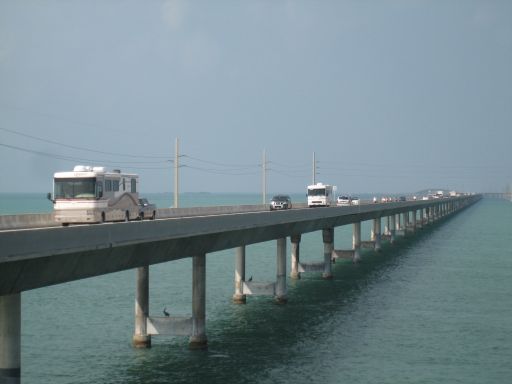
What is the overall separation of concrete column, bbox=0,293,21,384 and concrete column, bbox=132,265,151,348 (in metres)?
13.8

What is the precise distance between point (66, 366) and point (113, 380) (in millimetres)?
3891

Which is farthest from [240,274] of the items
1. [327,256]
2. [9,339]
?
[9,339]

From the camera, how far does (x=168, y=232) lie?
1078 inches

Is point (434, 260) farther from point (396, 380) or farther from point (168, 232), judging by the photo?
point (168, 232)

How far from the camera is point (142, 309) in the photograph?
33.5 metres

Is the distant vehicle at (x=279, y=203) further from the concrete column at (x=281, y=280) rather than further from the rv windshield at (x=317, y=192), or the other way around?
the concrete column at (x=281, y=280)

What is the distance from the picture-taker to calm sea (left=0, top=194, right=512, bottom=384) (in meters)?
30.9

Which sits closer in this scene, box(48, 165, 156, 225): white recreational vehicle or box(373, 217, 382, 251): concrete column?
box(48, 165, 156, 225): white recreational vehicle

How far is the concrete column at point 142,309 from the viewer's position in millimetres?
33500

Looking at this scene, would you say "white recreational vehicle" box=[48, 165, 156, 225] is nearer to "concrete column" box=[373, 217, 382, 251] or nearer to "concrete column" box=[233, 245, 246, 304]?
"concrete column" box=[233, 245, 246, 304]

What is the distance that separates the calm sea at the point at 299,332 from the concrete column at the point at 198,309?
580 millimetres

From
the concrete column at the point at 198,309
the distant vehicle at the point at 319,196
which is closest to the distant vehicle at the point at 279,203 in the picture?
the distant vehicle at the point at 319,196

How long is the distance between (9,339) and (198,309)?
1428cm

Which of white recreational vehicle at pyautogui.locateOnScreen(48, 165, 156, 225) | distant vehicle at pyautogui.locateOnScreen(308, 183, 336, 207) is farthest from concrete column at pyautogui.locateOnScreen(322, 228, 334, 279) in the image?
white recreational vehicle at pyautogui.locateOnScreen(48, 165, 156, 225)
